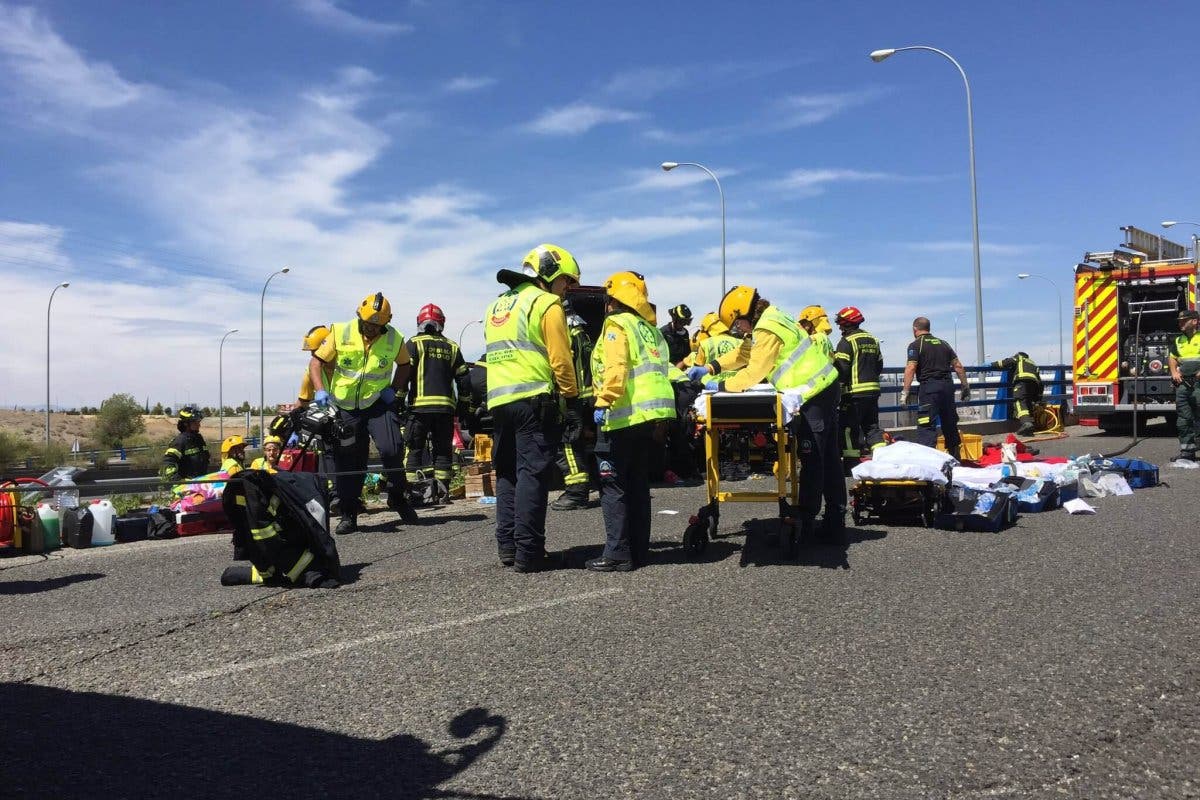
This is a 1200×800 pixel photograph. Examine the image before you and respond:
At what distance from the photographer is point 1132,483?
33.1 feet

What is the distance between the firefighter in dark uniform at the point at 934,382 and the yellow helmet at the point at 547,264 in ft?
20.8

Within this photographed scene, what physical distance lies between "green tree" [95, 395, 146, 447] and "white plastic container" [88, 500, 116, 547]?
170 ft

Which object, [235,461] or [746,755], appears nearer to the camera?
[746,755]

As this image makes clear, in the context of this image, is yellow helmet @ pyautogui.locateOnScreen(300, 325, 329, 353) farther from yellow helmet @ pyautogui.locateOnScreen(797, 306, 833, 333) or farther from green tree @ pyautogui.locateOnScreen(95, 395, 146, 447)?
green tree @ pyautogui.locateOnScreen(95, 395, 146, 447)

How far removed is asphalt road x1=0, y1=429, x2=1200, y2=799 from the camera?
3.00 metres

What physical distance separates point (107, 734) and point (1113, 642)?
398 centimetres

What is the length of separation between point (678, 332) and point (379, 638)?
865 centimetres

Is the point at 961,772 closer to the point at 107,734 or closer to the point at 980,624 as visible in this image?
the point at 980,624

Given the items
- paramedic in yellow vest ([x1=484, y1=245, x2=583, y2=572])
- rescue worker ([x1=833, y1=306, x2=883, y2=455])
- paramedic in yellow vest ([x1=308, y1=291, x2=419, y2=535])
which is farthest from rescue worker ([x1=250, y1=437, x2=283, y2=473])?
rescue worker ([x1=833, y1=306, x2=883, y2=455])

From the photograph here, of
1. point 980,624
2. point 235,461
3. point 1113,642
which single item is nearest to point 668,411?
point 980,624

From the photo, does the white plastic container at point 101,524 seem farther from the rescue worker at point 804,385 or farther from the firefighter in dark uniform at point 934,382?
the firefighter in dark uniform at point 934,382

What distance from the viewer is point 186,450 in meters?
12.0

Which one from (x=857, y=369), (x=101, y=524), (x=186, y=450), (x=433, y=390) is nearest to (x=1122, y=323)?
(x=857, y=369)

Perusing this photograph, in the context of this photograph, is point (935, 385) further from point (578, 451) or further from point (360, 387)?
point (360, 387)
